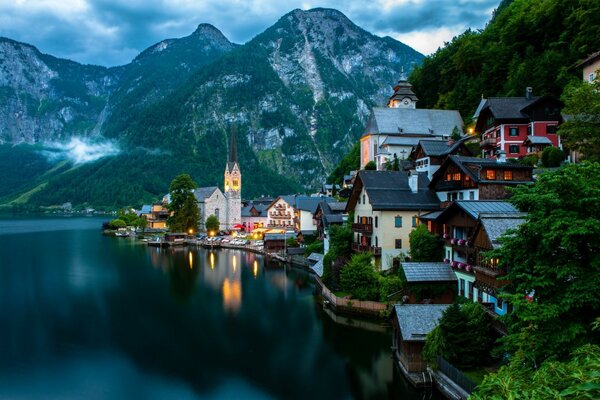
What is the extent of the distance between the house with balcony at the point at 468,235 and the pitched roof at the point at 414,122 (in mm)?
45253

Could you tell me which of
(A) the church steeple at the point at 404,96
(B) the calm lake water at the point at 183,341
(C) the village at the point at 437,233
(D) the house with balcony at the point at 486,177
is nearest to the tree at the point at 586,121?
(C) the village at the point at 437,233

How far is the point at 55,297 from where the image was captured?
1938 inches

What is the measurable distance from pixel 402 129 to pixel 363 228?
38.4 m

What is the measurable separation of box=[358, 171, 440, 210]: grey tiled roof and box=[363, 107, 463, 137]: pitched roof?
3404 cm

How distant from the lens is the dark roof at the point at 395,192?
4044cm

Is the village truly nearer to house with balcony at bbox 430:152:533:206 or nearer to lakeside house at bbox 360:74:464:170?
house with balcony at bbox 430:152:533:206

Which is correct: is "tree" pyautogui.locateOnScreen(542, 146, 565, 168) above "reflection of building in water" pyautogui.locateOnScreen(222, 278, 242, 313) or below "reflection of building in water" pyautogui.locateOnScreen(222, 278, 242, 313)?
above

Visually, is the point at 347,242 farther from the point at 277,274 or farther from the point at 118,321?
the point at 118,321

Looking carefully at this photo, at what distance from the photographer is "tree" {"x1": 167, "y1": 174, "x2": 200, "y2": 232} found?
364 feet

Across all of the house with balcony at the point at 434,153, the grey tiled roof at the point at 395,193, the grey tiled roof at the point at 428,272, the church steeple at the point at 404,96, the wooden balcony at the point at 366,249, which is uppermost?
the church steeple at the point at 404,96

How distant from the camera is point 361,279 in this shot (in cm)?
3847

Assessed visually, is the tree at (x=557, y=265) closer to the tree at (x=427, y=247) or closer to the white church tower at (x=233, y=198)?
the tree at (x=427, y=247)

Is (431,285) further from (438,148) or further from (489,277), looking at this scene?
(438,148)

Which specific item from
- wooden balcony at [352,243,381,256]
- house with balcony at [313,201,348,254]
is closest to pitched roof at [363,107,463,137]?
house with balcony at [313,201,348,254]
